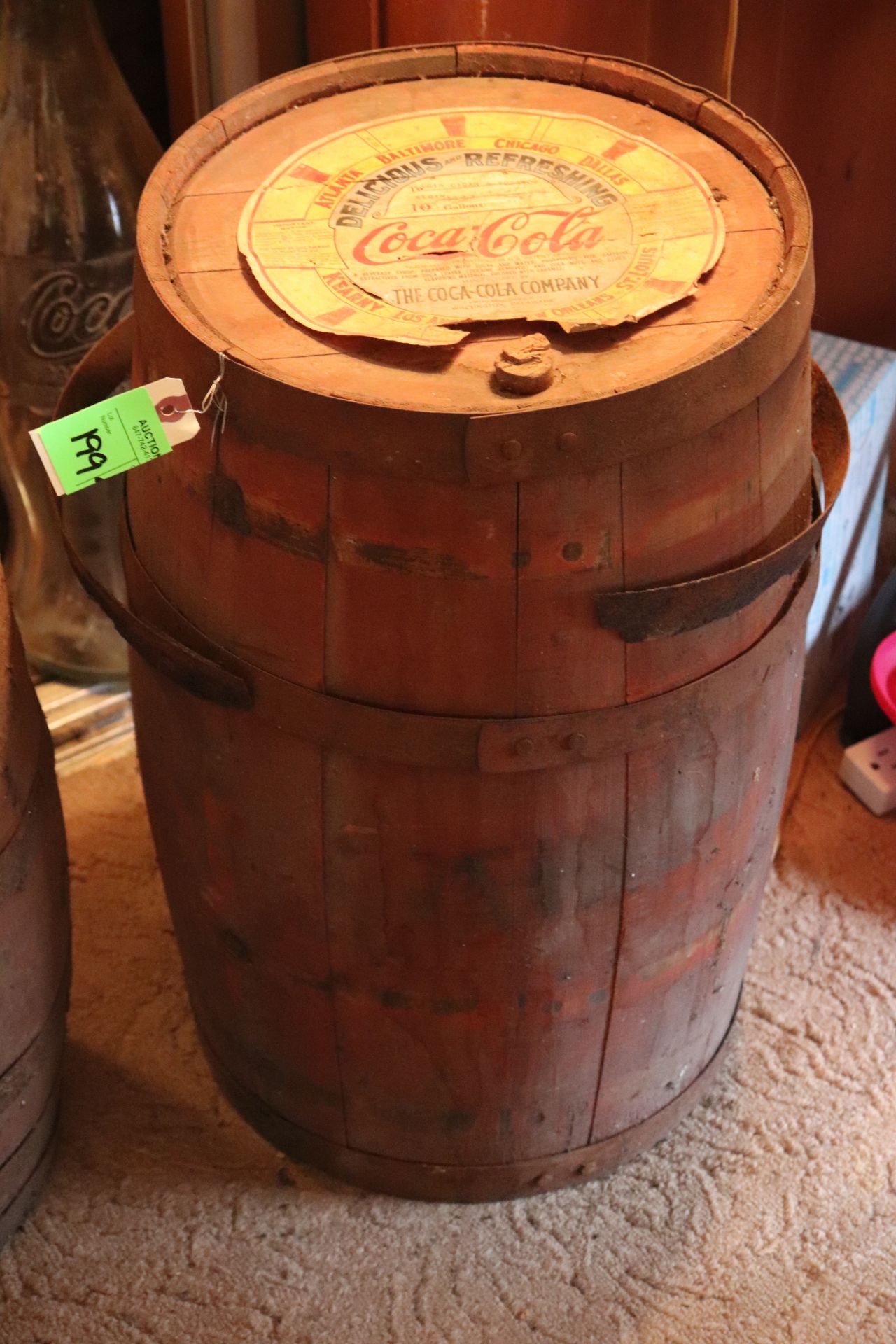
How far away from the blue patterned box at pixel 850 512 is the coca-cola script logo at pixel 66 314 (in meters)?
0.82

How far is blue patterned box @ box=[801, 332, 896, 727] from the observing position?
5.28ft

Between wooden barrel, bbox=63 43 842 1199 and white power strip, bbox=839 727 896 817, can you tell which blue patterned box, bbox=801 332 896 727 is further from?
wooden barrel, bbox=63 43 842 1199

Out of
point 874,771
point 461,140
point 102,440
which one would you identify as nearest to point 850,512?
point 874,771

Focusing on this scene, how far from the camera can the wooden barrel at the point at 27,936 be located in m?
1.07

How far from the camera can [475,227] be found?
40.8 inches

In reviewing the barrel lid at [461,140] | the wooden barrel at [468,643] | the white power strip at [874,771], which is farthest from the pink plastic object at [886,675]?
the barrel lid at [461,140]

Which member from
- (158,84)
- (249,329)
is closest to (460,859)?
(249,329)

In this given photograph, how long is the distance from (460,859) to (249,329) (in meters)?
0.40

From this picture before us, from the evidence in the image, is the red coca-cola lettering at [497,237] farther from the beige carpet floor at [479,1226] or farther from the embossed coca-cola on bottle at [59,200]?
the beige carpet floor at [479,1226]

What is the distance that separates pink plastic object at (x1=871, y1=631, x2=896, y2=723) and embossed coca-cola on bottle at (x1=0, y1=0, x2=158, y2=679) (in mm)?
926

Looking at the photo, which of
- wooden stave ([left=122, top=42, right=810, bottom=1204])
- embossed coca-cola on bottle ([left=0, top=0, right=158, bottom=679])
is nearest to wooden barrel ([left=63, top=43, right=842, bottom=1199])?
wooden stave ([left=122, top=42, right=810, bottom=1204])

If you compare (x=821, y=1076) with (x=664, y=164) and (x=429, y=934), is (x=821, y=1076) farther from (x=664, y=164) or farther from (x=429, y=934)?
(x=664, y=164)

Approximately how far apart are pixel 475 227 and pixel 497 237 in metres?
0.02

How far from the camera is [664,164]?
42.8 inches
